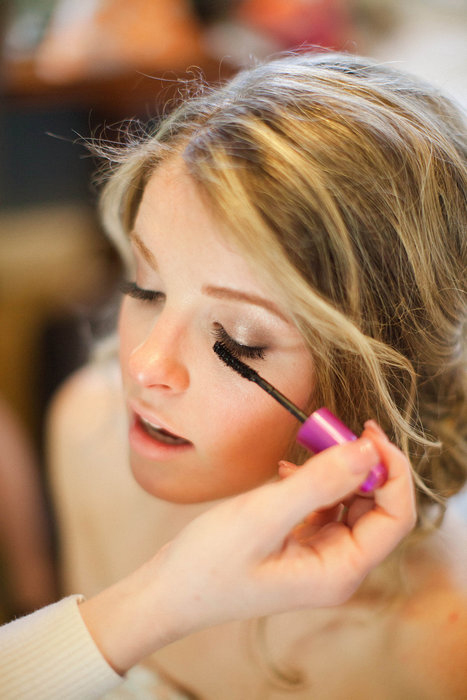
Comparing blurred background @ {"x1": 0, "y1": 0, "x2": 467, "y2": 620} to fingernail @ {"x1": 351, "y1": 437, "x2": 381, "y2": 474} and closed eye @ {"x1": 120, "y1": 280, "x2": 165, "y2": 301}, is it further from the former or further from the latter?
fingernail @ {"x1": 351, "y1": 437, "x2": 381, "y2": 474}

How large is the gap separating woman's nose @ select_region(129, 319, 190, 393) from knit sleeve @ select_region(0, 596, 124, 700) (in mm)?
226

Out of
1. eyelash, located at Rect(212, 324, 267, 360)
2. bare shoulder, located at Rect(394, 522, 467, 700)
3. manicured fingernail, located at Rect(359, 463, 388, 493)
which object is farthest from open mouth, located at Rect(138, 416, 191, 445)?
bare shoulder, located at Rect(394, 522, 467, 700)

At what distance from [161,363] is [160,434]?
5.0 inches

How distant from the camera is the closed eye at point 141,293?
710mm

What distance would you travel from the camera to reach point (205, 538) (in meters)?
0.54

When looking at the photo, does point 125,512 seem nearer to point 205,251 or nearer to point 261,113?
point 205,251

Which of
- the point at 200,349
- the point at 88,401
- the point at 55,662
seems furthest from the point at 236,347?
the point at 88,401

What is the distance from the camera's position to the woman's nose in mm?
646

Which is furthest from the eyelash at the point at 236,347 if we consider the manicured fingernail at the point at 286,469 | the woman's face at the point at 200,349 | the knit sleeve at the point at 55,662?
the knit sleeve at the point at 55,662

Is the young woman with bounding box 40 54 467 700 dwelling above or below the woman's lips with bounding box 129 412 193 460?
above

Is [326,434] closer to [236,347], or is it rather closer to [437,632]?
[236,347]

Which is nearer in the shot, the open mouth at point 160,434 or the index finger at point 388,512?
the index finger at point 388,512

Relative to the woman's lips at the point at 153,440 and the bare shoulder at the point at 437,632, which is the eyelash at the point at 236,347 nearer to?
the woman's lips at the point at 153,440

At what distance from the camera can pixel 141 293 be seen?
28.5 inches
